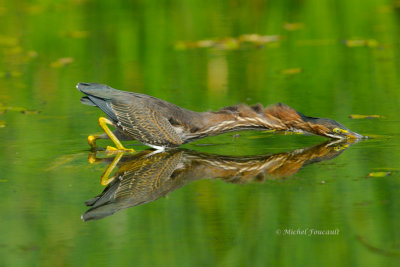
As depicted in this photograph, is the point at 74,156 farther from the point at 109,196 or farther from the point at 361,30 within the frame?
the point at 361,30

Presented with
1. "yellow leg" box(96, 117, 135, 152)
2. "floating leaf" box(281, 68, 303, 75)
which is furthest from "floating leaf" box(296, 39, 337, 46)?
"yellow leg" box(96, 117, 135, 152)

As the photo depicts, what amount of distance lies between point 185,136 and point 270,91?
269 cm

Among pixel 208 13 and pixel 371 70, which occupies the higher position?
pixel 208 13

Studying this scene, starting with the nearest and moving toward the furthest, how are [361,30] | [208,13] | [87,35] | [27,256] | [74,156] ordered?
1. [27,256]
2. [74,156]
3. [361,30]
4. [87,35]
5. [208,13]

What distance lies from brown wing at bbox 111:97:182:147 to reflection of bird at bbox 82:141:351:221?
0.15 meters

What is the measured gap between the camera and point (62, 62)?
13.6 metres

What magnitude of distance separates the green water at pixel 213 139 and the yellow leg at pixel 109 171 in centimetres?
8

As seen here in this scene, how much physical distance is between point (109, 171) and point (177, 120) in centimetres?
123

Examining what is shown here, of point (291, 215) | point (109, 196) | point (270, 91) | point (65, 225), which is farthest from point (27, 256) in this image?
point (270, 91)

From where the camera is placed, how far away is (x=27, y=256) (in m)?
5.67

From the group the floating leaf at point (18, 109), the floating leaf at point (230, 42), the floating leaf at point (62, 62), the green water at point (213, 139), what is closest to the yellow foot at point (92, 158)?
the green water at point (213, 139)

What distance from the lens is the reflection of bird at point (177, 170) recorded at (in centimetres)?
684

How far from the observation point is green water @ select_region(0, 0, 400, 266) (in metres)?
5.73

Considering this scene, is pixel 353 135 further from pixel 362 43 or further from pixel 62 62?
pixel 62 62
